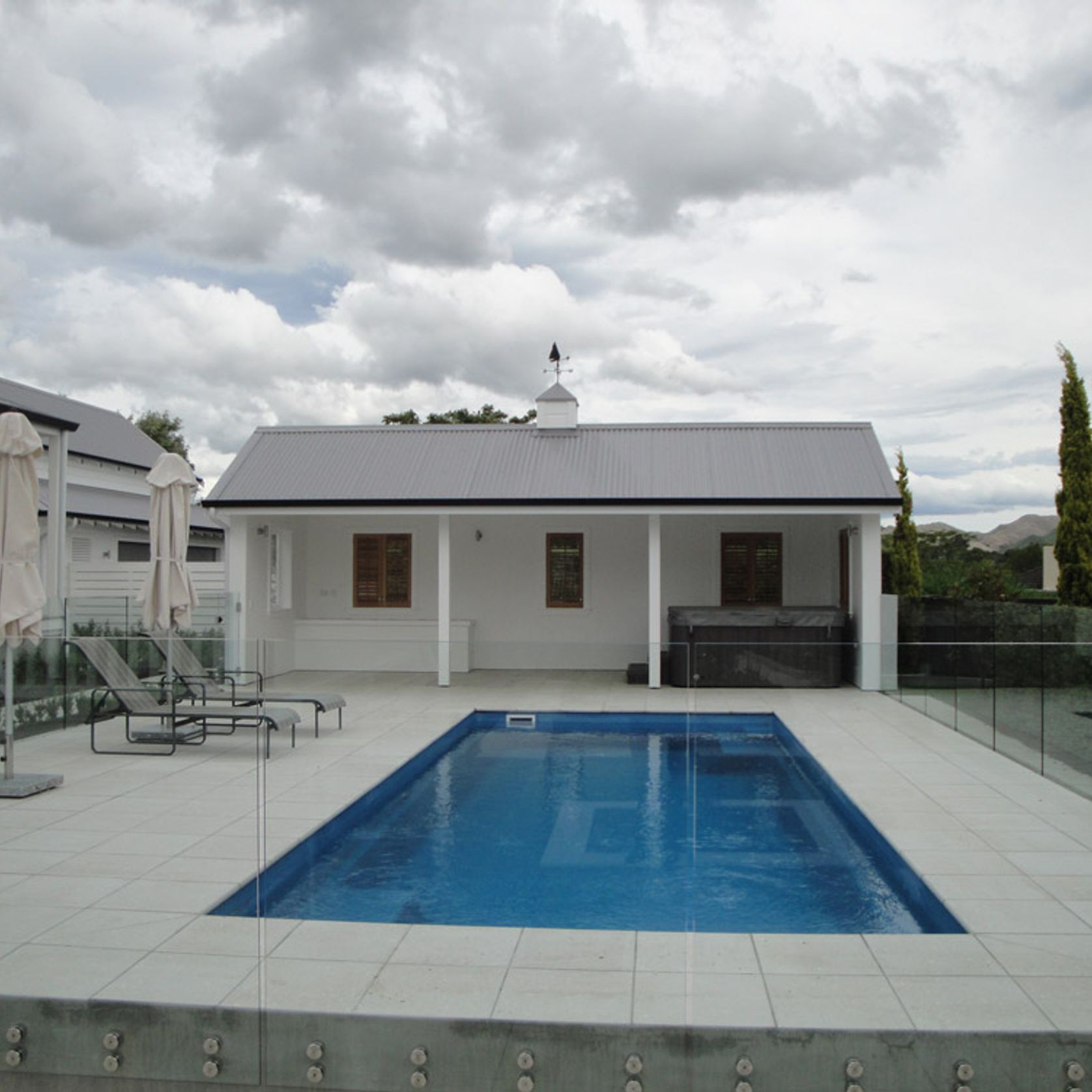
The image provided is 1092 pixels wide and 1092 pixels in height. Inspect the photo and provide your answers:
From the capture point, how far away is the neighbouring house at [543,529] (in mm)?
14844

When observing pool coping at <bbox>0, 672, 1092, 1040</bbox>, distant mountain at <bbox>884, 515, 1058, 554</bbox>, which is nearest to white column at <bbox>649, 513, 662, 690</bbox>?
pool coping at <bbox>0, 672, 1092, 1040</bbox>

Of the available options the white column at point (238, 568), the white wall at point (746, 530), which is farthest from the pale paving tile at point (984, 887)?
the white column at point (238, 568)

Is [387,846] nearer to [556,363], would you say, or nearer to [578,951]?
[578,951]

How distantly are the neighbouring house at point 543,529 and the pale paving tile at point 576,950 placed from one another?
806 cm

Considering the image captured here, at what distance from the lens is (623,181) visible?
15719 millimetres

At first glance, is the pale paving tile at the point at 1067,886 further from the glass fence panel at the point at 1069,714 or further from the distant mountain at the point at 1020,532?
the distant mountain at the point at 1020,532

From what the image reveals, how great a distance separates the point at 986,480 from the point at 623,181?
38.5 feet

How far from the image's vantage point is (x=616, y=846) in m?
7.12

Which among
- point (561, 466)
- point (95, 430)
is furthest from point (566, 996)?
Answer: point (95, 430)

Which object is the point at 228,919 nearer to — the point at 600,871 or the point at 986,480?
the point at 600,871

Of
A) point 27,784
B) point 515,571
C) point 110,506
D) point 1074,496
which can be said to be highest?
point 110,506

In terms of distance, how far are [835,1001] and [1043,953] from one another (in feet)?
4.31

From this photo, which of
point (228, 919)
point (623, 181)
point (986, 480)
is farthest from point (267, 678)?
point (986, 480)

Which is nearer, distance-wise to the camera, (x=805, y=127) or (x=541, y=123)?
(x=805, y=127)
